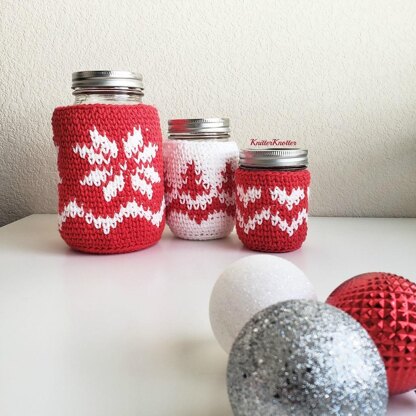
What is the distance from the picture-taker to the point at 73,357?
30 cm

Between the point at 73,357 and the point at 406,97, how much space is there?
0.60 meters

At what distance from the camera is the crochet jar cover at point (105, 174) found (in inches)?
20.2

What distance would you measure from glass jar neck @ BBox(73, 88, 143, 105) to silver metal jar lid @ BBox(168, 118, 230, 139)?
7 centimetres

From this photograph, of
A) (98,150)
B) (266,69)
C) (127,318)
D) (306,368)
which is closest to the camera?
(306,368)

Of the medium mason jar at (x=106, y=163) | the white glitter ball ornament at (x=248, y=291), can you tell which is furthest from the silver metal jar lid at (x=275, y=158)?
the white glitter ball ornament at (x=248, y=291)

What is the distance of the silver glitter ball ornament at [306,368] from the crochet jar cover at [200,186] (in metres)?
0.38

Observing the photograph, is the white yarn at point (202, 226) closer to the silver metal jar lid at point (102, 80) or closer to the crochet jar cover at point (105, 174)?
the crochet jar cover at point (105, 174)

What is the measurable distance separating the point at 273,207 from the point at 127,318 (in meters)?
0.23

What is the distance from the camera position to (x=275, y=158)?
53 centimetres

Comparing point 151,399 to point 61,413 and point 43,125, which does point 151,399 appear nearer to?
point 61,413

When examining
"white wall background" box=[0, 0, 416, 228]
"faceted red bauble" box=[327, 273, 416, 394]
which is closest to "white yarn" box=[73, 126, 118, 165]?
"white wall background" box=[0, 0, 416, 228]

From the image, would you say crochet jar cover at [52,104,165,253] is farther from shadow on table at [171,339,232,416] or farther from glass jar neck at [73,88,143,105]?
shadow on table at [171,339,232,416]

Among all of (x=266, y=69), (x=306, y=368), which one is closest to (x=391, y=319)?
(x=306, y=368)

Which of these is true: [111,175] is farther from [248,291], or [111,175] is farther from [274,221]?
[248,291]
